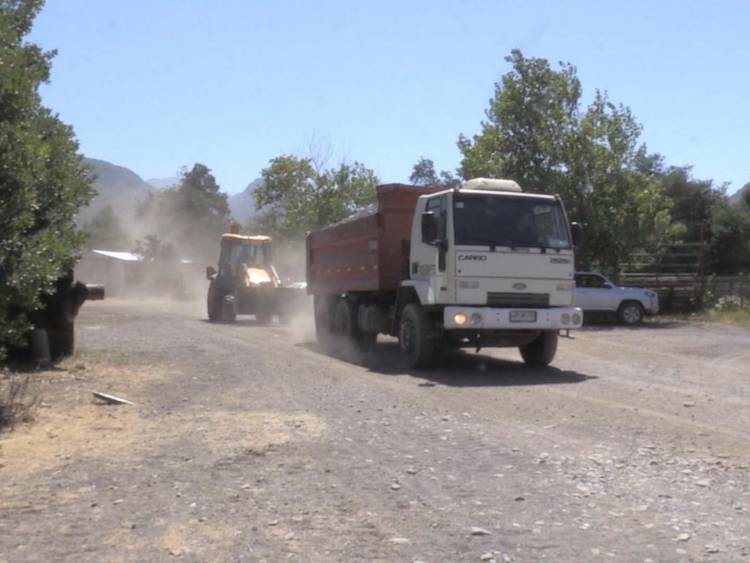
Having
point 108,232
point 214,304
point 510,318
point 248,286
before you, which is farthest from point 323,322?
point 108,232

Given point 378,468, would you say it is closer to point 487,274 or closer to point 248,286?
point 487,274

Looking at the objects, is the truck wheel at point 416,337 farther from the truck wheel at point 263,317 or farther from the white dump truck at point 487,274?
the truck wheel at point 263,317

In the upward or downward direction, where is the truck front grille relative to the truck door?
downward

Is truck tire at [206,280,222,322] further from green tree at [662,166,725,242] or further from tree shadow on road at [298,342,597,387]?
green tree at [662,166,725,242]

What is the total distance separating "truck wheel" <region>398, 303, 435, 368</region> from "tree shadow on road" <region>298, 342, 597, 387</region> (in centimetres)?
20

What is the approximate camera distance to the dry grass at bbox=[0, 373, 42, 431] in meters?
9.46

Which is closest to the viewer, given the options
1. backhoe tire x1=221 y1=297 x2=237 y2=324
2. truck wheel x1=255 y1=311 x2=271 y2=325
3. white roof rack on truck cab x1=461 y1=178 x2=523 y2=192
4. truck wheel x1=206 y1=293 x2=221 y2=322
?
white roof rack on truck cab x1=461 y1=178 x2=523 y2=192

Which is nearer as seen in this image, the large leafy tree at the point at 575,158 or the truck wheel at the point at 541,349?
the truck wheel at the point at 541,349

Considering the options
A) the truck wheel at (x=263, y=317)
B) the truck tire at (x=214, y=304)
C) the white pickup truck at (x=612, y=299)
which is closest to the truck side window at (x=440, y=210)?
the white pickup truck at (x=612, y=299)

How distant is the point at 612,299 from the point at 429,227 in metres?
14.5

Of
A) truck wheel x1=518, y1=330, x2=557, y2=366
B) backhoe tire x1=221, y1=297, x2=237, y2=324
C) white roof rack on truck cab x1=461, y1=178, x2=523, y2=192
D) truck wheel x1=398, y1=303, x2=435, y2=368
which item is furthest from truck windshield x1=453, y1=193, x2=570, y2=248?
backhoe tire x1=221, y1=297, x2=237, y2=324

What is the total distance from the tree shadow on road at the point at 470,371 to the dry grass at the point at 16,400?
5.20 metres

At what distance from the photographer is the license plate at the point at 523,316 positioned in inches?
518

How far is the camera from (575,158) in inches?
1117
